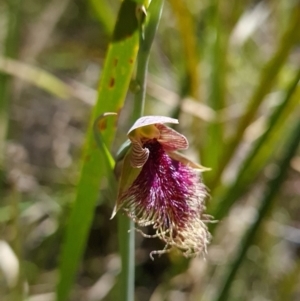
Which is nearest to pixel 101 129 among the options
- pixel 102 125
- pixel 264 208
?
pixel 102 125

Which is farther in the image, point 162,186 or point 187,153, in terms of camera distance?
point 187,153

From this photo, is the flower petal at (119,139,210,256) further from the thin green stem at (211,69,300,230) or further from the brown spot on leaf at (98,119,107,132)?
the thin green stem at (211,69,300,230)

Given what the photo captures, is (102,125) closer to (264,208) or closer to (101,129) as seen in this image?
(101,129)

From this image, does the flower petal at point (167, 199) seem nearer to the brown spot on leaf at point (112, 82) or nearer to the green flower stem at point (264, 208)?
Result: the brown spot on leaf at point (112, 82)

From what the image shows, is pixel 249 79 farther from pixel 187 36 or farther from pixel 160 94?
pixel 187 36

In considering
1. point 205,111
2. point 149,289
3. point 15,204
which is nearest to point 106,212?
point 149,289

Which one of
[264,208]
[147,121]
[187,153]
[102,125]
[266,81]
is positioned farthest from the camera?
[187,153]
